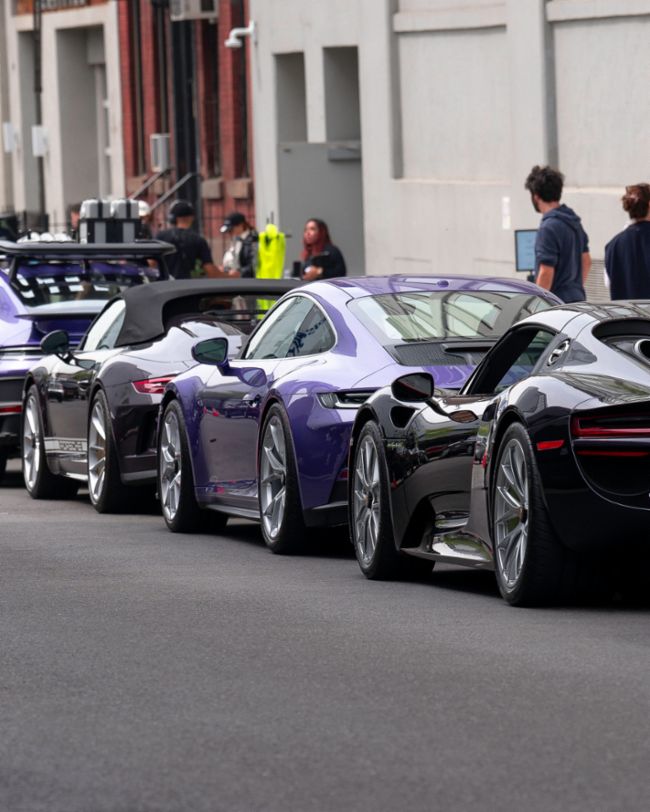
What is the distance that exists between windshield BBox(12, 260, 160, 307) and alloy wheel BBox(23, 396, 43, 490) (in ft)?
5.94

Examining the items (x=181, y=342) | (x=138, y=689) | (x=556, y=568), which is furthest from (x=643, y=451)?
(x=181, y=342)

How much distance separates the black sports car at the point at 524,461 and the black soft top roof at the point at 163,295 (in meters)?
4.35

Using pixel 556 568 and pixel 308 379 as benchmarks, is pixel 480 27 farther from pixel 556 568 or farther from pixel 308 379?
pixel 556 568

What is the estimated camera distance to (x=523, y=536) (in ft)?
27.6

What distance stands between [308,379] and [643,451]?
296cm

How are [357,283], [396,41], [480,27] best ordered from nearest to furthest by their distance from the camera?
[357,283], [480,27], [396,41]

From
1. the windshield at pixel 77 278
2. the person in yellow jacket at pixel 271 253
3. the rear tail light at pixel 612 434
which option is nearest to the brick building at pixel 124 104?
the person in yellow jacket at pixel 271 253

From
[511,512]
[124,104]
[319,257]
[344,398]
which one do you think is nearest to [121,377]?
[344,398]

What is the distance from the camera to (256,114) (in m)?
34.1

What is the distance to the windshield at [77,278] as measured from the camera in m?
17.8

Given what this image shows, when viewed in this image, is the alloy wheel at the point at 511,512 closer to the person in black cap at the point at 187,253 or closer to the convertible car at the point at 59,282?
the convertible car at the point at 59,282

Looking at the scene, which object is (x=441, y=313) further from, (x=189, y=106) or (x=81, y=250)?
(x=189, y=106)

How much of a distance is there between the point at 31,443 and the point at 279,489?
17.5 ft

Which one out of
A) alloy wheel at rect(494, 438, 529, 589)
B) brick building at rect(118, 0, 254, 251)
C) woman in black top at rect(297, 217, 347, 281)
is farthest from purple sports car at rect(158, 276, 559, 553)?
brick building at rect(118, 0, 254, 251)
